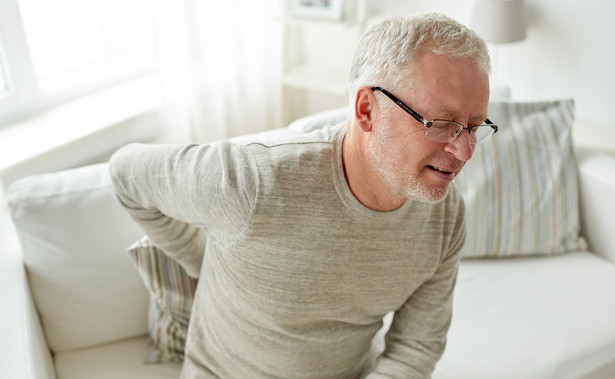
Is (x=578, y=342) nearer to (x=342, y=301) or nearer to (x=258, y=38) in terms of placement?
(x=342, y=301)

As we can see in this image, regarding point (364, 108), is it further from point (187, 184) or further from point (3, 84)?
point (3, 84)

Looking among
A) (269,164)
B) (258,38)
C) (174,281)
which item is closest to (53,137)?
(174,281)

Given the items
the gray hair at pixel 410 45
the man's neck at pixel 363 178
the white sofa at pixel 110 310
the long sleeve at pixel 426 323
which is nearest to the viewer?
the gray hair at pixel 410 45

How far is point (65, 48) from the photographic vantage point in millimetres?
2229

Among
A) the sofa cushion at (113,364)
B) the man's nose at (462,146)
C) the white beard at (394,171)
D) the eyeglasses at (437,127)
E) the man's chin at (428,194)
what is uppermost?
the eyeglasses at (437,127)

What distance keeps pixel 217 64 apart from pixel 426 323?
149cm

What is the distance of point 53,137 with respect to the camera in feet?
6.20

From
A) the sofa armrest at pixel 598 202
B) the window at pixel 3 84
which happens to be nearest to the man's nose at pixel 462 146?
the sofa armrest at pixel 598 202

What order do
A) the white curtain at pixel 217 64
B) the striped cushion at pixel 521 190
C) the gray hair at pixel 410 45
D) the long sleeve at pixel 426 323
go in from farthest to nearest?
the white curtain at pixel 217 64, the striped cushion at pixel 521 190, the long sleeve at pixel 426 323, the gray hair at pixel 410 45

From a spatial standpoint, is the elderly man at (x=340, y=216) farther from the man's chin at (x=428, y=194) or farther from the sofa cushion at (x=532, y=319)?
the sofa cushion at (x=532, y=319)

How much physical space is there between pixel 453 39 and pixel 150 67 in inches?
72.0

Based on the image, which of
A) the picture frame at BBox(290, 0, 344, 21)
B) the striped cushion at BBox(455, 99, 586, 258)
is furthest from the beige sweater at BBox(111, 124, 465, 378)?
the picture frame at BBox(290, 0, 344, 21)

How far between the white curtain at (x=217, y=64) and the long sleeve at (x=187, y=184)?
1.05m

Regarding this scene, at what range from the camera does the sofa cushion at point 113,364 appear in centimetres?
140
